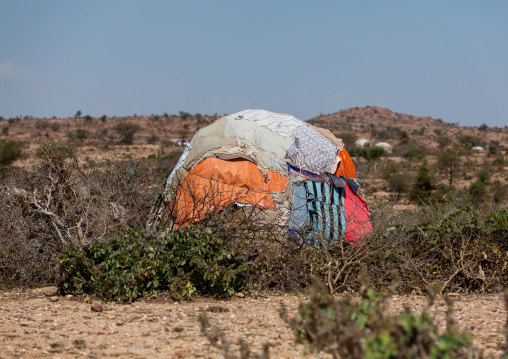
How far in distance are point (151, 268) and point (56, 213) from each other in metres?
2.54

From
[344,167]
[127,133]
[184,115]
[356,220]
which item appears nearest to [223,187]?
[356,220]

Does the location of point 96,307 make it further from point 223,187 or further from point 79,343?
point 223,187

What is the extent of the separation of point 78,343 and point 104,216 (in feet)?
8.77

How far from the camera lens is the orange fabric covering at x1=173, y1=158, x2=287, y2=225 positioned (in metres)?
6.85

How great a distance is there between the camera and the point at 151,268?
547cm

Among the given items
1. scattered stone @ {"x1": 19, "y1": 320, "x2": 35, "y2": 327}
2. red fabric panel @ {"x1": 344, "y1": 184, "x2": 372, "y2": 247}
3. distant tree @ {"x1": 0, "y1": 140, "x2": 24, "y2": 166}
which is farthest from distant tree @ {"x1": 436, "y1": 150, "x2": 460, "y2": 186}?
scattered stone @ {"x1": 19, "y1": 320, "x2": 35, "y2": 327}

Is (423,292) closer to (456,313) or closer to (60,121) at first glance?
(456,313)

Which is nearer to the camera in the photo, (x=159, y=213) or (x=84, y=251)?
(x=84, y=251)

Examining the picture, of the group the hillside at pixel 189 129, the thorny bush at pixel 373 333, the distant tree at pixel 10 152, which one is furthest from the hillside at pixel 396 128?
the thorny bush at pixel 373 333

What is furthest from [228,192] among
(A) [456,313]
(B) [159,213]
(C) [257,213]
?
(A) [456,313]

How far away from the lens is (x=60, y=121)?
172ft

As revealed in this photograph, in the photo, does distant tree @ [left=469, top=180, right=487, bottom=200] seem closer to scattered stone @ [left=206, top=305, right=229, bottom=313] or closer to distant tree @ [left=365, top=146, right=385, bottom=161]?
distant tree @ [left=365, top=146, right=385, bottom=161]

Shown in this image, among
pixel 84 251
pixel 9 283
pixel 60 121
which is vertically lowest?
pixel 9 283

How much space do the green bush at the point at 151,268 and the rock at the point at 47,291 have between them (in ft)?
0.85
